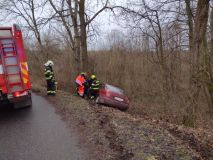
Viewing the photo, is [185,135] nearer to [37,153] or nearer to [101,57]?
[37,153]

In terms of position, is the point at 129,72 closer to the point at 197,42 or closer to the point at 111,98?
the point at 111,98

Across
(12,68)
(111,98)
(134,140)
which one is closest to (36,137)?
(134,140)

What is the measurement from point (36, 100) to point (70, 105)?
101 inches

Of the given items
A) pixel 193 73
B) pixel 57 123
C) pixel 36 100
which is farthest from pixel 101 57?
pixel 57 123

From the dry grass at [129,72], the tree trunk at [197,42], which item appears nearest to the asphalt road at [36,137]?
the tree trunk at [197,42]

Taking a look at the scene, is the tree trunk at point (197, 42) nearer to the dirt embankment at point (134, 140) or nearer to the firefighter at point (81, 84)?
the dirt embankment at point (134, 140)

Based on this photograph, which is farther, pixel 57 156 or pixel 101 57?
pixel 101 57

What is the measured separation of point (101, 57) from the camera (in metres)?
26.0

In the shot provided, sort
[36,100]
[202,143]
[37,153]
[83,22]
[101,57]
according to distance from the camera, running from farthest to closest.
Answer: [101,57] → [83,22] → [36,100] → [202,143] → [37,153]

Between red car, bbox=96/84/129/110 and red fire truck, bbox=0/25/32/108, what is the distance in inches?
178

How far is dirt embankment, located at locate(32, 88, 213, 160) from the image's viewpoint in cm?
529

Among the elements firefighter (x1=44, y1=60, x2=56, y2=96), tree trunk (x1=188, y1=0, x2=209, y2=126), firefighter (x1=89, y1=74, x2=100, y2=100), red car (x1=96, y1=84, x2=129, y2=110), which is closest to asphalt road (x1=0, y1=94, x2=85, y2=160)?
firefighter (x1=44, y1=60, x2=56, y2=96)

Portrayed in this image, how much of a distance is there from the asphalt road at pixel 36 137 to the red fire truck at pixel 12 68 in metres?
0.82

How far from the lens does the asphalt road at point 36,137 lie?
557cm
